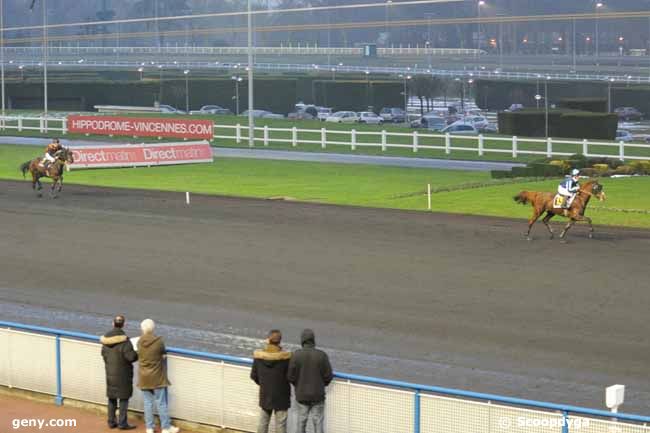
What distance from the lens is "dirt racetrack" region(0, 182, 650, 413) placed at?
694 inches

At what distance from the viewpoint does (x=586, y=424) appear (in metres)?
11.9

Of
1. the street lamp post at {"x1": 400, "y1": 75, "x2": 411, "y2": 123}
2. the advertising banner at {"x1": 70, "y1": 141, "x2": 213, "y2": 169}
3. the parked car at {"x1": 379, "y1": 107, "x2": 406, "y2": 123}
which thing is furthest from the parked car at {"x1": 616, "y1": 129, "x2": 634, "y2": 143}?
the advertising banner at {"x1": 70, "y1": 141, "x2": 213, "y2": 169}

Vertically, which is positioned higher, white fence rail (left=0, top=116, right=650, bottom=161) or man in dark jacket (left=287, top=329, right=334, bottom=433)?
white fence rail (left=0, top=116, right=650, bottom=161)

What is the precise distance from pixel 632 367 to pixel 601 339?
1.70m

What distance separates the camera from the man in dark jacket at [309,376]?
1320 cm

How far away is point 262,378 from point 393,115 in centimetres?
6235

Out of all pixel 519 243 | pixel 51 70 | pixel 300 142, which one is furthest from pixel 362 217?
pixel 51 70

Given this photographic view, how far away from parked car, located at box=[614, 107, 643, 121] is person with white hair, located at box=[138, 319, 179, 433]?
55453mm

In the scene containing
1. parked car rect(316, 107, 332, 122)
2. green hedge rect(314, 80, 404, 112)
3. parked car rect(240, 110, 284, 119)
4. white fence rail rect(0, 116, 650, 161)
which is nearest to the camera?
white fence rail rect(0, 116, 650, 161)

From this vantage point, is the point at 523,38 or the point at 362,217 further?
the point at 523,38

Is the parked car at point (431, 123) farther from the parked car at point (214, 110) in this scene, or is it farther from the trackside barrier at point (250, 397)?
the trackside barrier at point (250, 397)

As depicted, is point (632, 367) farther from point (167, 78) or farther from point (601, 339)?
point (167, 78)

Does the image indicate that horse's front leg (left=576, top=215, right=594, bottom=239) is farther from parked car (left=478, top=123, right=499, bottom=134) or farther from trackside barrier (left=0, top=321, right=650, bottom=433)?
parked car (left=478, top=123, right=499, bottom=134)

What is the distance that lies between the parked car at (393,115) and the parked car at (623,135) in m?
16.6
